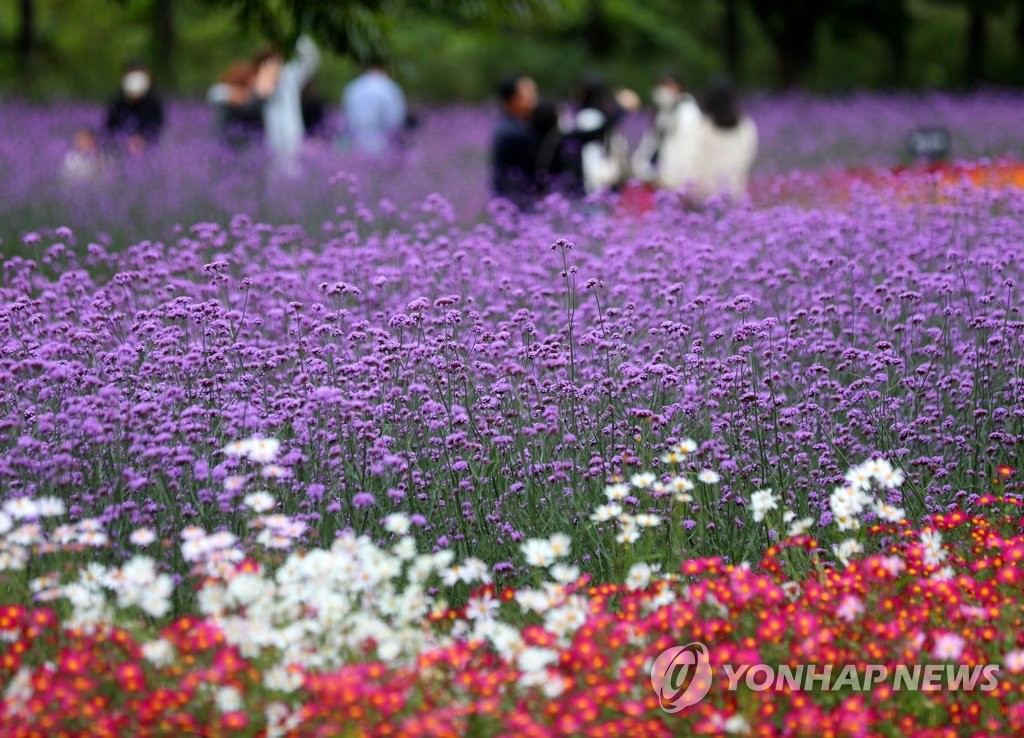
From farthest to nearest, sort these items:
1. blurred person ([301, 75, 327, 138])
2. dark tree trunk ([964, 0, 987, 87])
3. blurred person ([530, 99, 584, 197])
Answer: dark tree trunk ([964, 0, 987, 87]), blurred person ([301, 75, 327, 138]), blurred person ([530, 99, 584, 197])

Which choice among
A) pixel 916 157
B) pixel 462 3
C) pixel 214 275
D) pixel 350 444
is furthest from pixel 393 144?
pixel 350 444

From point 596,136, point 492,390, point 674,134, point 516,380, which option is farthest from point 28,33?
point 492,390

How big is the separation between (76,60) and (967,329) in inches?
1080

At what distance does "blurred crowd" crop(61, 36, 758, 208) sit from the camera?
10.3 m

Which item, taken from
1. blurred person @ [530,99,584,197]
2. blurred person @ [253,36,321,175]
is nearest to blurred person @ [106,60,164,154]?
blurred person @ [253,36,321,175]

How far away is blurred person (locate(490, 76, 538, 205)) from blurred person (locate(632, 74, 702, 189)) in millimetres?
2427

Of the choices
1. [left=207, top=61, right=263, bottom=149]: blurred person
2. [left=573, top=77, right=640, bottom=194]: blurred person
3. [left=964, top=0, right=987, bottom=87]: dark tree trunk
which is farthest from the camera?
[left=964, top=0, right=987, bottom=87]: dark tree trunk

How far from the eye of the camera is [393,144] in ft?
45.4

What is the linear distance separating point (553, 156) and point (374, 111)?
3612mm
